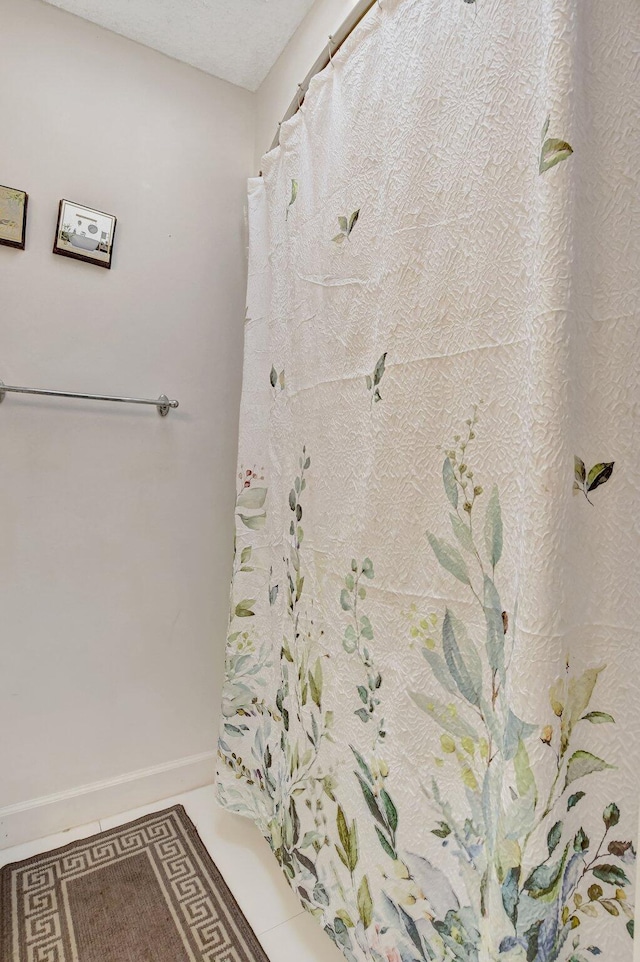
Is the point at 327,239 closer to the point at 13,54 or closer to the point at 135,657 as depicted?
the point at 13,54

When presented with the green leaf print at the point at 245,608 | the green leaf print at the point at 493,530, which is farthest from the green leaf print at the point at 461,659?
the green leaf print at the point at 245,608

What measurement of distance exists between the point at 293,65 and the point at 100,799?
203 centimetres

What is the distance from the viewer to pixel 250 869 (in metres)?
1.17

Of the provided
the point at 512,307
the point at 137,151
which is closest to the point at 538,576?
the point at 512,307

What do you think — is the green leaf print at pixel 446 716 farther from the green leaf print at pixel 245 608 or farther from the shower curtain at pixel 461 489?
the green leaf print at pixel 245 608

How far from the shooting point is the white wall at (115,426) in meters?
1.21

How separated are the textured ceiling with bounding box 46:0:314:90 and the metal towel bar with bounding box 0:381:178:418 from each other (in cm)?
97

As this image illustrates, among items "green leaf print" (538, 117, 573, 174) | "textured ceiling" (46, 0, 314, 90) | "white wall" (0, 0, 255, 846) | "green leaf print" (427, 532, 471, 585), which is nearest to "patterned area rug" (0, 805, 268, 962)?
"white wall" (0, 0, 255, 846)

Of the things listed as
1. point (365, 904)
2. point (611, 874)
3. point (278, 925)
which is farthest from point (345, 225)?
point (278, 925)

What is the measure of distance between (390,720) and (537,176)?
2.57 ft

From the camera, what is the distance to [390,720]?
31.1 inches

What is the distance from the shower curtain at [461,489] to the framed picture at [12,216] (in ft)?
2.08

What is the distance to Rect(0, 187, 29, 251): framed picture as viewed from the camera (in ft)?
3.84

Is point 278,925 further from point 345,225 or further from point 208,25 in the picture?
point 208,25
